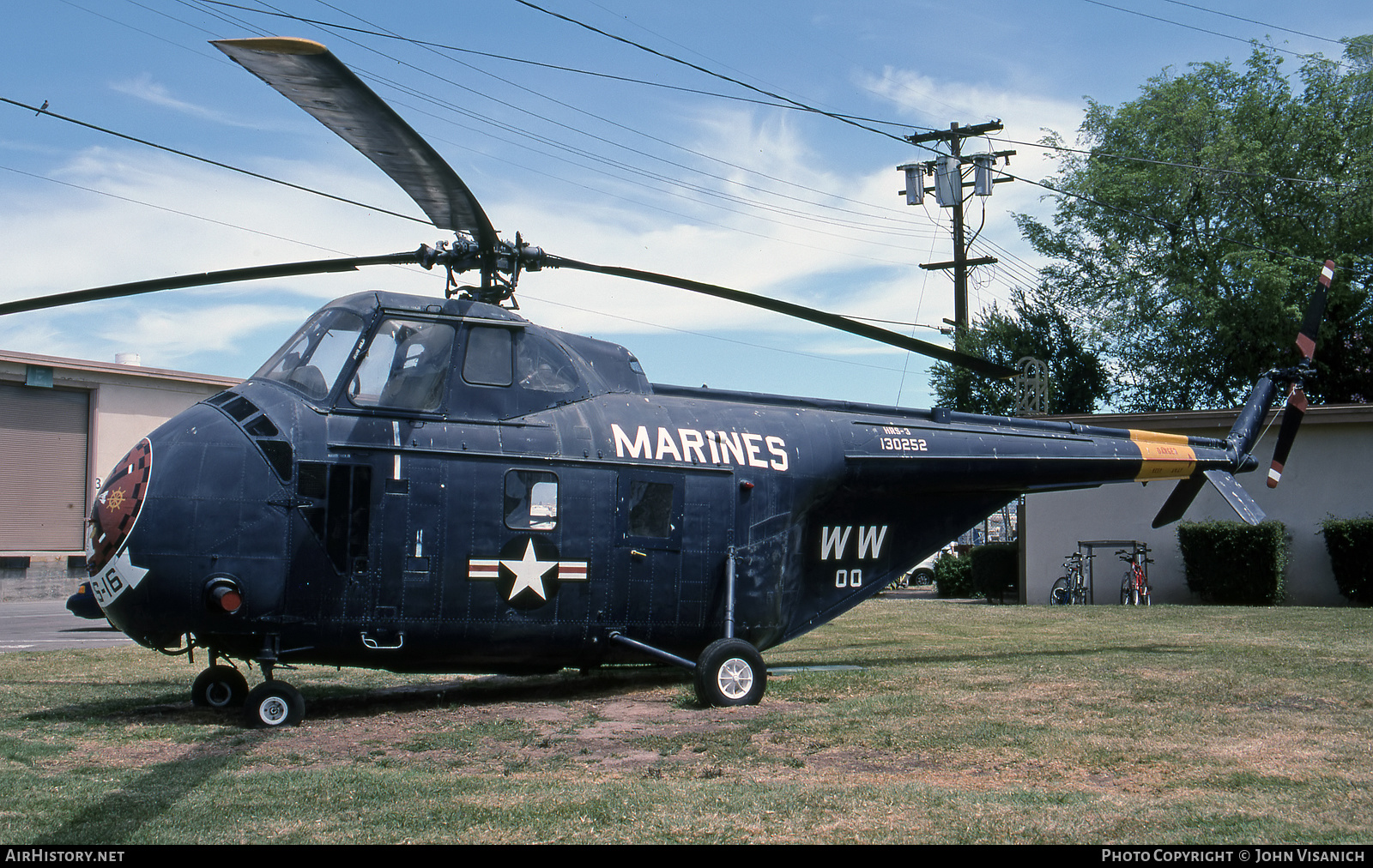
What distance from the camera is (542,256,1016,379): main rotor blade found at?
32.1ft

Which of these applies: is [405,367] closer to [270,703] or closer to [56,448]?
[270,703]

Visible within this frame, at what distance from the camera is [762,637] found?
37.0 feet

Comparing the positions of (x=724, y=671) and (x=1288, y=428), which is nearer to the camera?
(x=724, y=671)

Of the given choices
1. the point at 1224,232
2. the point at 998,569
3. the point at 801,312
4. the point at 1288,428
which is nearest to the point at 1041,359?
the point at 1224,232

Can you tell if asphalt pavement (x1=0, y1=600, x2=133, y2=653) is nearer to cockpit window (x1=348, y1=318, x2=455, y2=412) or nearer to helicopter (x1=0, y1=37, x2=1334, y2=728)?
helicopter (x1=0, y1=37, x2=1334, y2=728)

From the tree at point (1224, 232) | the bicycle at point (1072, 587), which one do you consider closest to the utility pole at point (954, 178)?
the tree at point (1224, 232)

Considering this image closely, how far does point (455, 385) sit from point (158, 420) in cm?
3020

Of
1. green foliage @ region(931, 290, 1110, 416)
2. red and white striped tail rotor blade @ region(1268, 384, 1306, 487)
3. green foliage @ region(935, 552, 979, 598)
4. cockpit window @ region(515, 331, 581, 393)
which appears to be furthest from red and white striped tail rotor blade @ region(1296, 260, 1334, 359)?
green foliage @ region(931, 290, 1110, 416)

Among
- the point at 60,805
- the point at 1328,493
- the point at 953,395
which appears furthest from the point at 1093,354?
the point at 60,805

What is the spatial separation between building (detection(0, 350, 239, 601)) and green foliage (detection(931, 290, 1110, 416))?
93.6 ft

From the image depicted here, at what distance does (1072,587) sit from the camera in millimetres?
25500

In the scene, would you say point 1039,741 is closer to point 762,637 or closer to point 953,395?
point 762,637

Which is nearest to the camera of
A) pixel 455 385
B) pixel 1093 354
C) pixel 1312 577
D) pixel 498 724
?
pixel 498 724

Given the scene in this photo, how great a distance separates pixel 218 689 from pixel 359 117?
576cm
